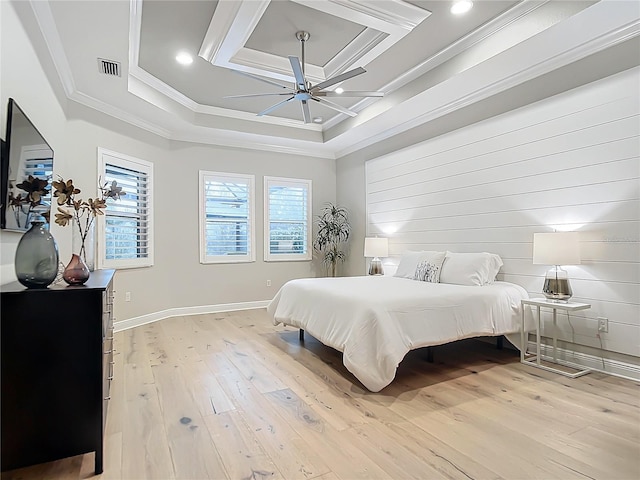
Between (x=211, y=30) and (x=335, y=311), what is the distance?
2.70 metres

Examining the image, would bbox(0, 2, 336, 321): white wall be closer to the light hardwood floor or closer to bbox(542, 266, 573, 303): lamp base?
the light hardwood floor

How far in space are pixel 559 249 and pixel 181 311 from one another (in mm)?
4798

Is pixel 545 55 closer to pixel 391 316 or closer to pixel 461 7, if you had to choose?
pixel 461 7

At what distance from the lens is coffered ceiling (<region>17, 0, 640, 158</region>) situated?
115 inches

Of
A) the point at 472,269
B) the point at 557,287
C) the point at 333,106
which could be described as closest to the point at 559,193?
the point at 557,287

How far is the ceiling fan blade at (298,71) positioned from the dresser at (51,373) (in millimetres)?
2275

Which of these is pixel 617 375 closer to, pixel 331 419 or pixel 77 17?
pixel 331 419

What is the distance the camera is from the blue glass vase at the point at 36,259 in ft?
5.98

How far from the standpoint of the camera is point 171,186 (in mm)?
5488

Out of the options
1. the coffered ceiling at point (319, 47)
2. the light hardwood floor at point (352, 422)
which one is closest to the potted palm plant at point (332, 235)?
the coffered ceiling at point (319, 47)

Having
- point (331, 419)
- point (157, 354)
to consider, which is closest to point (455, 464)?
point (331, 419)

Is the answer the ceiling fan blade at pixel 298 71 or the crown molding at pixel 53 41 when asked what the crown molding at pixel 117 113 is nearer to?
the crown molding at pixel 53 41

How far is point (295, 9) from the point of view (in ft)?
10.2

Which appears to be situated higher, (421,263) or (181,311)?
(421,263)
